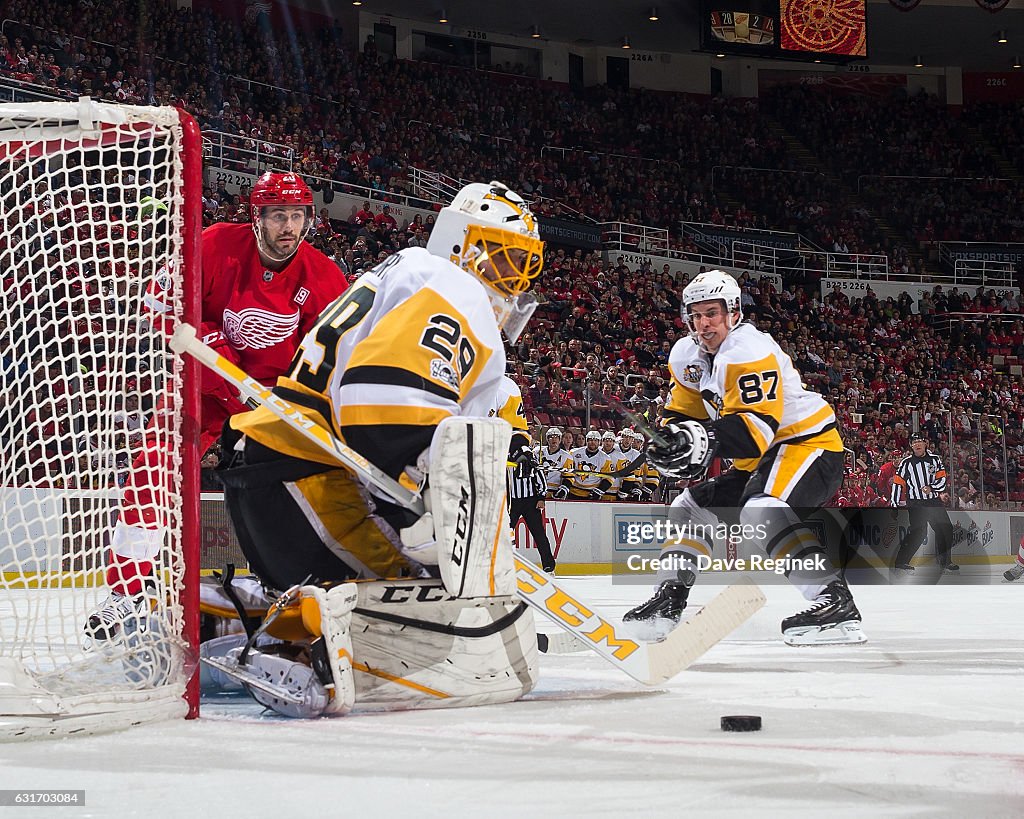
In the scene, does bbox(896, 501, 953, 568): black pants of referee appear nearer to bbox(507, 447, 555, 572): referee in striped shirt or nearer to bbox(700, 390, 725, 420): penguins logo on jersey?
bbox(507, 447, 555, 572): referee in striped shirt

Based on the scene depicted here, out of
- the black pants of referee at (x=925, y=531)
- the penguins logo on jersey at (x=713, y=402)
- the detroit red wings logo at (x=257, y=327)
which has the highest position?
the detroit red wings logo at (x=257, y=327)

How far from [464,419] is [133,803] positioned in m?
1.09

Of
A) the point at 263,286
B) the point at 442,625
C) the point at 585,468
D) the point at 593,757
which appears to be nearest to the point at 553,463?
the point at 585,468

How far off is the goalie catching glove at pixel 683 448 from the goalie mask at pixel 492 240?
5.14 ft

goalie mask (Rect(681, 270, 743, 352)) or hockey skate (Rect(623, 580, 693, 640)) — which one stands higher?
goalie mask (Rect(681, 270, 743, 352))

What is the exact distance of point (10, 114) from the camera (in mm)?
2342

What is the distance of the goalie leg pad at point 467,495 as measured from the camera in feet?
8.11

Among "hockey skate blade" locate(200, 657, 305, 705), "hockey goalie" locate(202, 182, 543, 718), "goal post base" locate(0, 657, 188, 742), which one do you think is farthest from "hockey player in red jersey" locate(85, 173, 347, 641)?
"goal post base" locate(0, 657, 188, 742)

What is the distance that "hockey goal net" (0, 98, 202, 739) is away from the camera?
2.43 m

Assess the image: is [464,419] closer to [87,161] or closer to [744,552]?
[87,161]

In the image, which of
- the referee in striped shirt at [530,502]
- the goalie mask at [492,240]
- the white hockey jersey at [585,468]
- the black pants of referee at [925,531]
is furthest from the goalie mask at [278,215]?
the black pants of referee at [925,531]

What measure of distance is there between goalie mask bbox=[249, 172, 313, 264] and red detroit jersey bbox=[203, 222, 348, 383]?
5 centimetres

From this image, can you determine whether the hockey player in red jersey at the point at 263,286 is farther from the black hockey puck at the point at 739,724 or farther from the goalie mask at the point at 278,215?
the black hockey puck at the point at 739,724

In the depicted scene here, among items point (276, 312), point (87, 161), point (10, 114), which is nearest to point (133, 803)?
point (10, 114)
